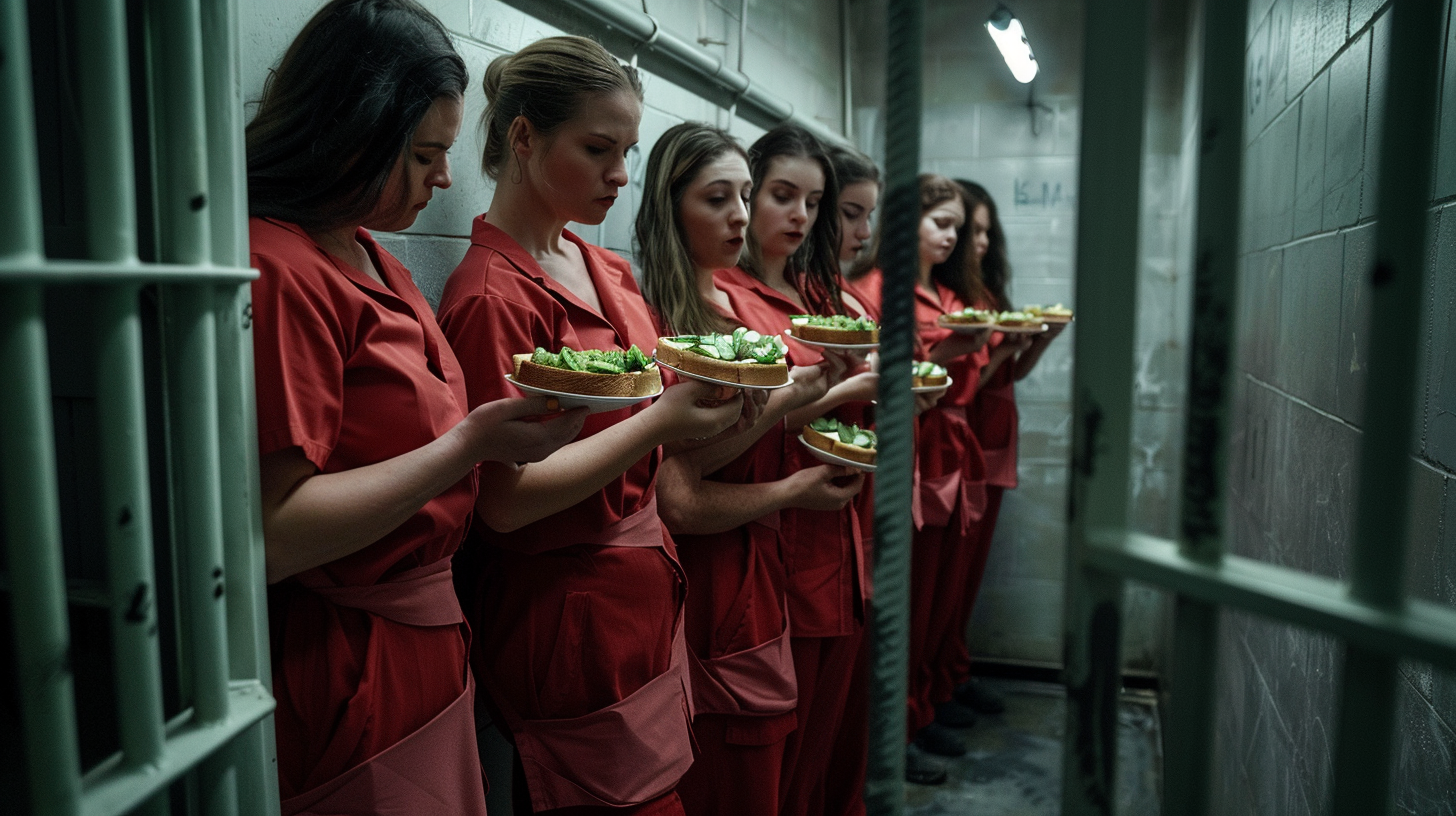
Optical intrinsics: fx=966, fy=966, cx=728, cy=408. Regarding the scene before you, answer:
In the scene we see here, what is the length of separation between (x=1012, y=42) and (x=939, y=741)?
2397mm

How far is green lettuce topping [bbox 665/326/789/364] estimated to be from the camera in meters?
1.48

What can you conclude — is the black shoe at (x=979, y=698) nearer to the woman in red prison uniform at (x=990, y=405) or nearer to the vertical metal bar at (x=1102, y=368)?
the woman in red prison uniform at (x=990, y=405)

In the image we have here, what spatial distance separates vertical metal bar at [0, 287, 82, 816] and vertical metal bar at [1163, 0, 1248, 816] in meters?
0.69

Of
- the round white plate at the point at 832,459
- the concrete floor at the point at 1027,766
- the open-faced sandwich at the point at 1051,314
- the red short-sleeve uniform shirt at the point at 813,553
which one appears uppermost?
the open-faced sandwich at the point at 1051,314

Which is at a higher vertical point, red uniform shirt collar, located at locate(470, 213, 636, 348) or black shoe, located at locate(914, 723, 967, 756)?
red uniform shirt collar, located at locate(470, 213, 636, 348)

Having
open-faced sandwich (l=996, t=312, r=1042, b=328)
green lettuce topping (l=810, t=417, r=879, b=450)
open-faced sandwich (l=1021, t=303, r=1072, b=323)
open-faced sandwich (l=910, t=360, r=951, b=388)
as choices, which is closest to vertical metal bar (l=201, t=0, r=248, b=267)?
green lettuce topping (l=810, t=417, r=879, b=450)

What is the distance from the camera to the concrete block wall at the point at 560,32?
1.29 metres

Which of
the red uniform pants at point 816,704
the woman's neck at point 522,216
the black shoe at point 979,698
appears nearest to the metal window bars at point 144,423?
the woman's neck at point 522,216

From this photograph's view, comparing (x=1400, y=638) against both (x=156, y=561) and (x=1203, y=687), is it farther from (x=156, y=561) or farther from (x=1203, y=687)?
(x=156, y=561)

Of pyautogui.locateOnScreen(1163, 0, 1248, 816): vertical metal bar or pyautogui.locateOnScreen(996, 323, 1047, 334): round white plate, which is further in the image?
pyautogui.locateOnScreen(996, 323, 1047, 334): round white plate

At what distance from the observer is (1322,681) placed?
1344 mm

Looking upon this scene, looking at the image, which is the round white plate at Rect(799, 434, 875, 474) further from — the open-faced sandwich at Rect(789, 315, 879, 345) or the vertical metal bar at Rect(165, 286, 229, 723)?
the vertical metal bar at Rect(165, 286, 229, 723)

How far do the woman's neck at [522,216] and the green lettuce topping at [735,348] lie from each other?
0.26m

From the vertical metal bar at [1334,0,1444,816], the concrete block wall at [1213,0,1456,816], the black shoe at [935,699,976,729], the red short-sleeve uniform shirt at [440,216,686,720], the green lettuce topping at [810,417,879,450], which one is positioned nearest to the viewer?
the vertical metal bar at [1334,0,1444,816]
